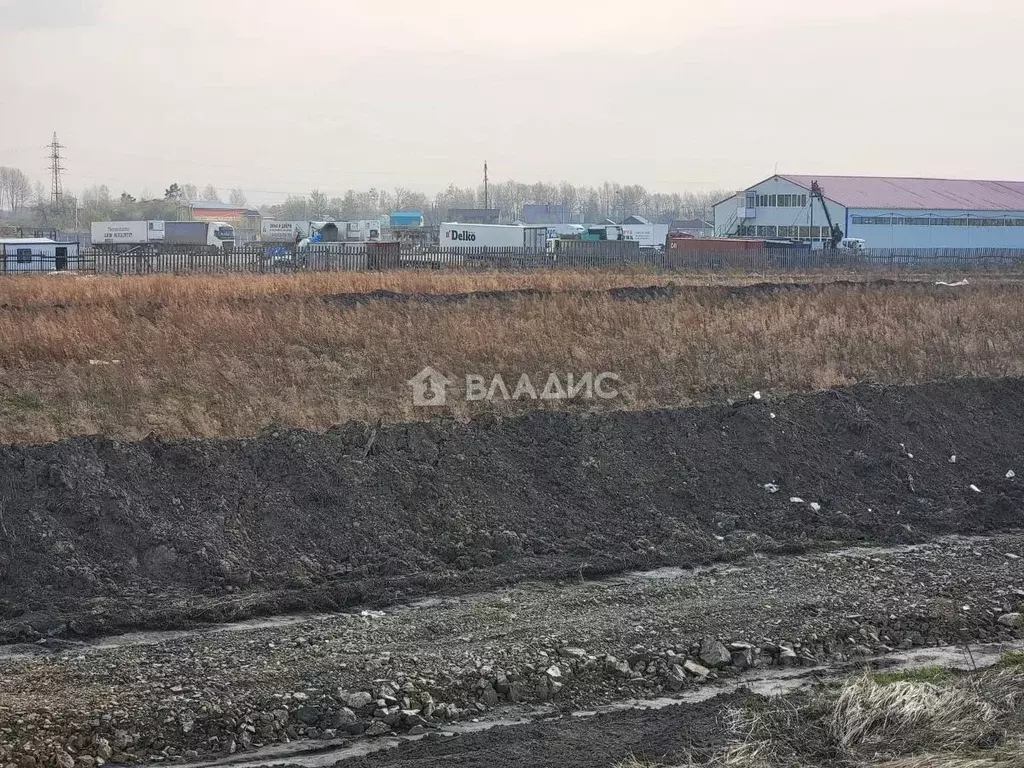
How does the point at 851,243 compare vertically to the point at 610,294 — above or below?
above

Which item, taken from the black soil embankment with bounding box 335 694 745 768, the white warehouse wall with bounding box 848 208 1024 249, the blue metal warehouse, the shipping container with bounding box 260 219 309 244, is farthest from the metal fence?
the black soil embankment with bounding box 335 694 745 768

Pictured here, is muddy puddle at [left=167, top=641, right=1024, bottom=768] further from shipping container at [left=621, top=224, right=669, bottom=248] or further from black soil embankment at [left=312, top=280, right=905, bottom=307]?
shipping container at [left=621, top=224, right=669, bottom=248]

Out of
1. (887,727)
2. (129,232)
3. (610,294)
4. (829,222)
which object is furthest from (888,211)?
(887,727)

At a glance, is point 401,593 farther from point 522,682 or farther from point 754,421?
point 754,421

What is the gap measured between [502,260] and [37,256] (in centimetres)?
1971

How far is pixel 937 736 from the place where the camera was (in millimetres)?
6270

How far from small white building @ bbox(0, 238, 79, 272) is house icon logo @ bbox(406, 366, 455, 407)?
29.8m

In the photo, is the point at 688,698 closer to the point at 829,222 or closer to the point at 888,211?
the point at 829,222

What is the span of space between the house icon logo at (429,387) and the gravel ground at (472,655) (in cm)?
708

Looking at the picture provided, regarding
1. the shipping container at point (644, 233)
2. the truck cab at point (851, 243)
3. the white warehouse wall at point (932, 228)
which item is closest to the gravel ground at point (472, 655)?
the truck cab at point (851, 243)

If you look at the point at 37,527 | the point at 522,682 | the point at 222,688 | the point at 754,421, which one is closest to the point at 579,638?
the point at 522,682

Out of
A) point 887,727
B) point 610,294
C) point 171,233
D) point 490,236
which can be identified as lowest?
point 887,727

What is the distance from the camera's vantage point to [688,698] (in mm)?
7535

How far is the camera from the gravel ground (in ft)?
22.2
